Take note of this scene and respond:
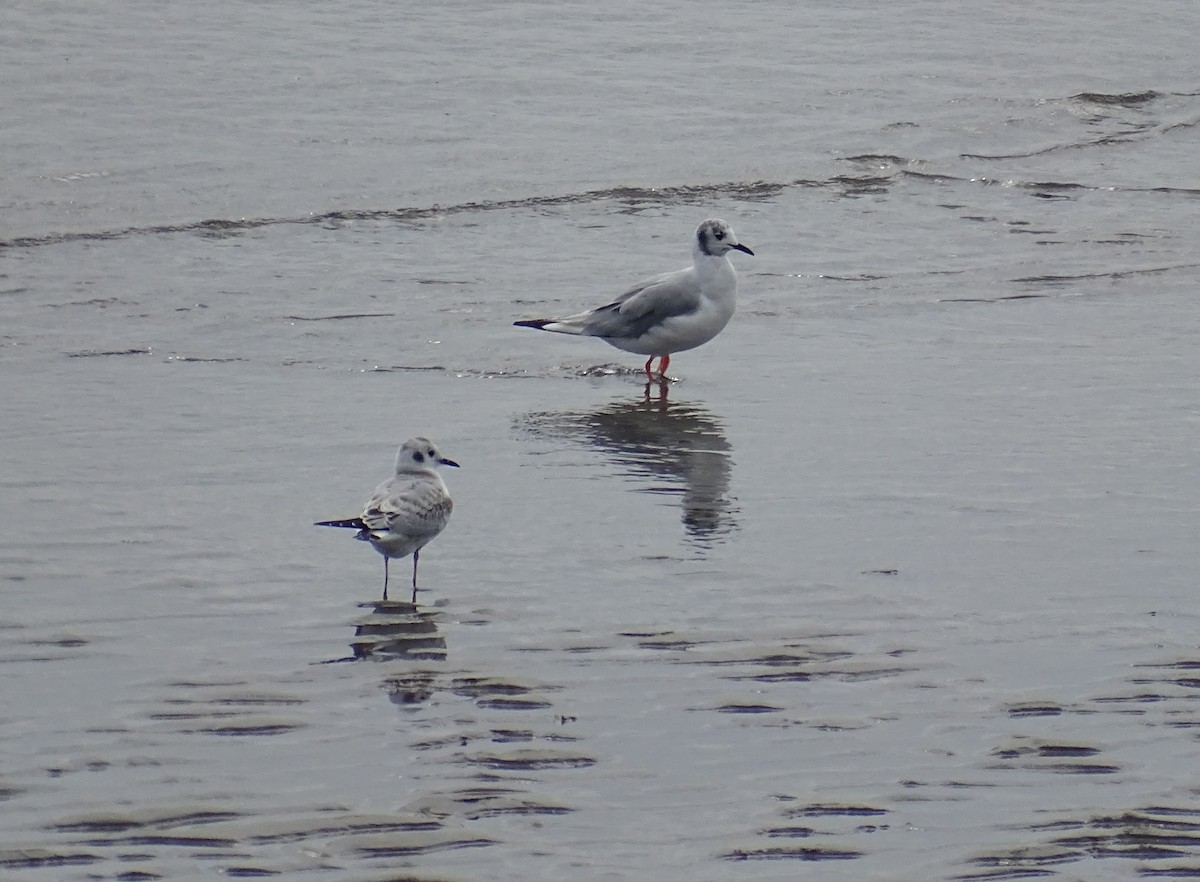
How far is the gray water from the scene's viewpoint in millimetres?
4453

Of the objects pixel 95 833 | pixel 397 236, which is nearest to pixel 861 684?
pixel 95 833

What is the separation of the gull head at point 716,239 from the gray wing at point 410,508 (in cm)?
388

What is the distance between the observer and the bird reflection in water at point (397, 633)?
552 centimetres

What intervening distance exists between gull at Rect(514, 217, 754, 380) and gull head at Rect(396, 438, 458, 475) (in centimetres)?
314

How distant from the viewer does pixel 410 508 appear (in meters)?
6.12

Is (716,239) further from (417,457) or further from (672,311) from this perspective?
(417,457)

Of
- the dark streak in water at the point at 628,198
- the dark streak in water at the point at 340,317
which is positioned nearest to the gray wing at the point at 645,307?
the dark streak in water at the point at 340,317

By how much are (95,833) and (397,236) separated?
9037 mm

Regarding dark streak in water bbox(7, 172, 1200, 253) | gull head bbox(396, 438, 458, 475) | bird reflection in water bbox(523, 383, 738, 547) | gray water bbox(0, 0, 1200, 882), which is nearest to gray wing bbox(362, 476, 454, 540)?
gull head bbox(396, 438, 458, 475)

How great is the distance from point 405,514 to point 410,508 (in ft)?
0.16

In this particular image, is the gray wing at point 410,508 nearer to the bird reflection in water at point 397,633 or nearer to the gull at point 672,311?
the bird reflection in water at point 397,633

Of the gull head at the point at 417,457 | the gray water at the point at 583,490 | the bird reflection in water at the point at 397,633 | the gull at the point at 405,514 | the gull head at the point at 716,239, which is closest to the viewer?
the gray water at the point at 583,490

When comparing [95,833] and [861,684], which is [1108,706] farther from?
[95,833]

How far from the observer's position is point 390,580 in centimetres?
629
